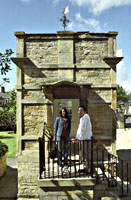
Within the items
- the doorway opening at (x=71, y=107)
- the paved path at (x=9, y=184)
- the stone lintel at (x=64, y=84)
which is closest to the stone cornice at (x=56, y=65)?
the stone lintel at (x=64, y=84)

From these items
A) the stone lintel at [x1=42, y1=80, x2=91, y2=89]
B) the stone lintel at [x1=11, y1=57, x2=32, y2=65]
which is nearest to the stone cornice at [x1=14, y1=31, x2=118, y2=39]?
the stone lintel at [x1=11, y1=57, x2=32, y2=65]

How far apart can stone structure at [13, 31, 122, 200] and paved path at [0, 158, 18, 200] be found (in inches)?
40.3

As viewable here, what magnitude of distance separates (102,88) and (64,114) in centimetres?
291

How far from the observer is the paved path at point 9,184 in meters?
7.10

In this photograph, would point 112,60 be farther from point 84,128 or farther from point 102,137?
point 84,128

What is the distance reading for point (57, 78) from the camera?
272 inches

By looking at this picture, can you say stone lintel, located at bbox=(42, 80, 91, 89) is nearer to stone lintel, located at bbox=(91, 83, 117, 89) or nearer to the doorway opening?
stone lintel, located at bbox=(91, 83, 117, 89)

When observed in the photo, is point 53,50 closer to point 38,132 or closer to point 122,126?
point 38,132

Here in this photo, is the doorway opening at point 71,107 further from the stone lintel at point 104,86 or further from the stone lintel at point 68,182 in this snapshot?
the stone lintel at point 68,182

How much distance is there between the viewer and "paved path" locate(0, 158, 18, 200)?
279 inches

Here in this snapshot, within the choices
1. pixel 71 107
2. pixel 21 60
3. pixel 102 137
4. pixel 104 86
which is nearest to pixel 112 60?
pixel 104 86

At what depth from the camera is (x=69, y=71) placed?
6871 millimetres

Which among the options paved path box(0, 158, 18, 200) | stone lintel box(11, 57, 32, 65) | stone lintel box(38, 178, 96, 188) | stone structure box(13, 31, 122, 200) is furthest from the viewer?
paved path box(0, 158, 18, 200)

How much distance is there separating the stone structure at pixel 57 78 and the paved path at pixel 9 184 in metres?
1.02
